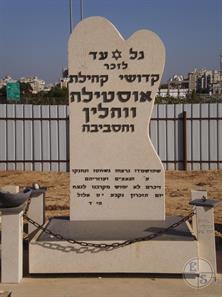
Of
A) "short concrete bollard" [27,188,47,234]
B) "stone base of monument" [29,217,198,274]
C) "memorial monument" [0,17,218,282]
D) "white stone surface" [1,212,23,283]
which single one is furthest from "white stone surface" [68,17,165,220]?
"white stone surface" [1,212,23,283]

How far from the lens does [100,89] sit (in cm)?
766

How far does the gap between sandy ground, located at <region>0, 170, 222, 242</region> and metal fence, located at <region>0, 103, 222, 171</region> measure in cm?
52

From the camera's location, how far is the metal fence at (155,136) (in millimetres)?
18875

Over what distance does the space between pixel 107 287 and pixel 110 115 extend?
2.50 meters

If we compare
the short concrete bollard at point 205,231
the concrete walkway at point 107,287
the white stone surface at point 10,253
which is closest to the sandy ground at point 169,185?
the short concrete bollard at point 205,231

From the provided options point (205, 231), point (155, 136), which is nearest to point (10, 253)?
point (205, 231)

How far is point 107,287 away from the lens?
608 cm

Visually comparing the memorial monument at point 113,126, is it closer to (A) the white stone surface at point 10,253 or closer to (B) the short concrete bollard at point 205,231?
(B) the short concrete bollard at point 205,231

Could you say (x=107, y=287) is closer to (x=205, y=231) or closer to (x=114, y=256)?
(x=114, y=256)

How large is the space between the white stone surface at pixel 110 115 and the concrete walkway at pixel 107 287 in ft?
4.48

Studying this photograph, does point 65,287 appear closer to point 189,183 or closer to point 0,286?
point 0,286

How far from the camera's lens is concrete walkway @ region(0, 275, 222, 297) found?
19.1ft

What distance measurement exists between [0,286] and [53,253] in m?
0.69

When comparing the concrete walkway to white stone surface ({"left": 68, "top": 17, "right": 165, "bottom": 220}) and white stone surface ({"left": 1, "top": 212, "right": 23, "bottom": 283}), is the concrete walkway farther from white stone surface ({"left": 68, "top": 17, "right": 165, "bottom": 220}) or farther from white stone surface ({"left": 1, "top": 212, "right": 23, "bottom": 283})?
white stone surface ({"left": 68, "top": 17, "right": 165, "bottom": 220})
